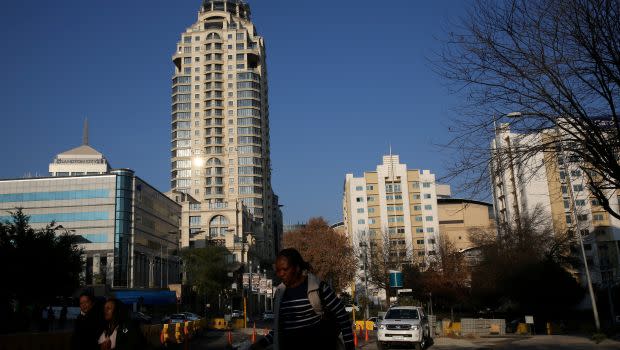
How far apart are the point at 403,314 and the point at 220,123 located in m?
110

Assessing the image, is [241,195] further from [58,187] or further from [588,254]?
[588,254]

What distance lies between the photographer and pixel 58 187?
82188mm

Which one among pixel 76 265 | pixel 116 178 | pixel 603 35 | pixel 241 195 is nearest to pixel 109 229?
pixel 116 178

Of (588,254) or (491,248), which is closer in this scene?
(491,248)

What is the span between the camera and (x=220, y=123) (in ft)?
421

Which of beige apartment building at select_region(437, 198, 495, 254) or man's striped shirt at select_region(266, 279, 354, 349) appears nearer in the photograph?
man's striped shirt at select_region(266, 279, 354, 349)

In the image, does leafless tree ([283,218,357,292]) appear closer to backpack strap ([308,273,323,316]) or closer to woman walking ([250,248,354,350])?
woman walking ([250,248,354,350])

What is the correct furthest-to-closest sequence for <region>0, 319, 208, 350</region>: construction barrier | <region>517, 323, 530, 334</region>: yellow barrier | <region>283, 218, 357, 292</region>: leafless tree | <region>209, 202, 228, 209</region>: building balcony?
<region>209, 202, 228, 209</region>: building balcony, <region>283, 218, 357, 292</region>: leafless tree, <region>517, 323, 530, 334</region>: yellow barrier, <region>0, 319, 208, 350</region>: construction barrier

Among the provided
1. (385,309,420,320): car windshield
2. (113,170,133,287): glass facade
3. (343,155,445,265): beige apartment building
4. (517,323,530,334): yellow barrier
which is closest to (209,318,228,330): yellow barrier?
(517,323,530,334): yellow barrier

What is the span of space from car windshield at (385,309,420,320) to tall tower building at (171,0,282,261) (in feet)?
324

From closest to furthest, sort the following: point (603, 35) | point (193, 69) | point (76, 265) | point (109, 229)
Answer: point (603, 35) → point (76, 265) → point (109, 229) → point (193, 69)

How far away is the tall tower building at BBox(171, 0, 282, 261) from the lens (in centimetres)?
12531

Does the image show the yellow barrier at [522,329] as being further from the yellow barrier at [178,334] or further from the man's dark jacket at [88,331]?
the man's dark jacket at [88,331]

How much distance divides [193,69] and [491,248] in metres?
91.4
